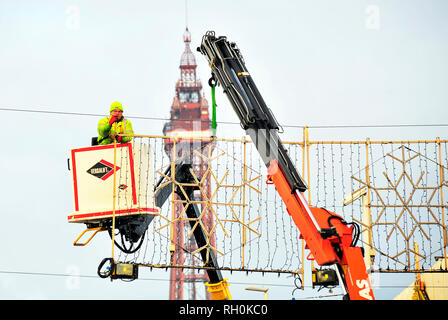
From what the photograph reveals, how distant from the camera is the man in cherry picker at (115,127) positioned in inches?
666

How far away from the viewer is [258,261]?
16922 mm

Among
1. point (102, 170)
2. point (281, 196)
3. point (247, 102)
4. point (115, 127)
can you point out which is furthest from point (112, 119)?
point (281, 196)

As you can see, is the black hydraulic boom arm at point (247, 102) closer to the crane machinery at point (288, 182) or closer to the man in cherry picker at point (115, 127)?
the crane machinery at point (288, 182)

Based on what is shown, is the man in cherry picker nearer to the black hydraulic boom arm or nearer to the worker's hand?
the worker's hand

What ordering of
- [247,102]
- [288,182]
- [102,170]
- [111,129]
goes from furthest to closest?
[111,129] → [102,170] → [247,102] → [288,182]

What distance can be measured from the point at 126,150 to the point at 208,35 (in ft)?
10.8

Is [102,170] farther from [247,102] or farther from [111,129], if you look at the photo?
[247,102]

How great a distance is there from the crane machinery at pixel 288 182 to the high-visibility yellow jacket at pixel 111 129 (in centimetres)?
238

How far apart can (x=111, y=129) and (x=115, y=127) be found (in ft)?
0.35

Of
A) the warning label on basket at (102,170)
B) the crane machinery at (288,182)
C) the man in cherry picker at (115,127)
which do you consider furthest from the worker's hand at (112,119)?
the crane machinery at (288,182)

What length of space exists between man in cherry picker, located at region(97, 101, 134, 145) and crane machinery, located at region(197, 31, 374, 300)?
7.71 ft

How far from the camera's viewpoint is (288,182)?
14469 mm
